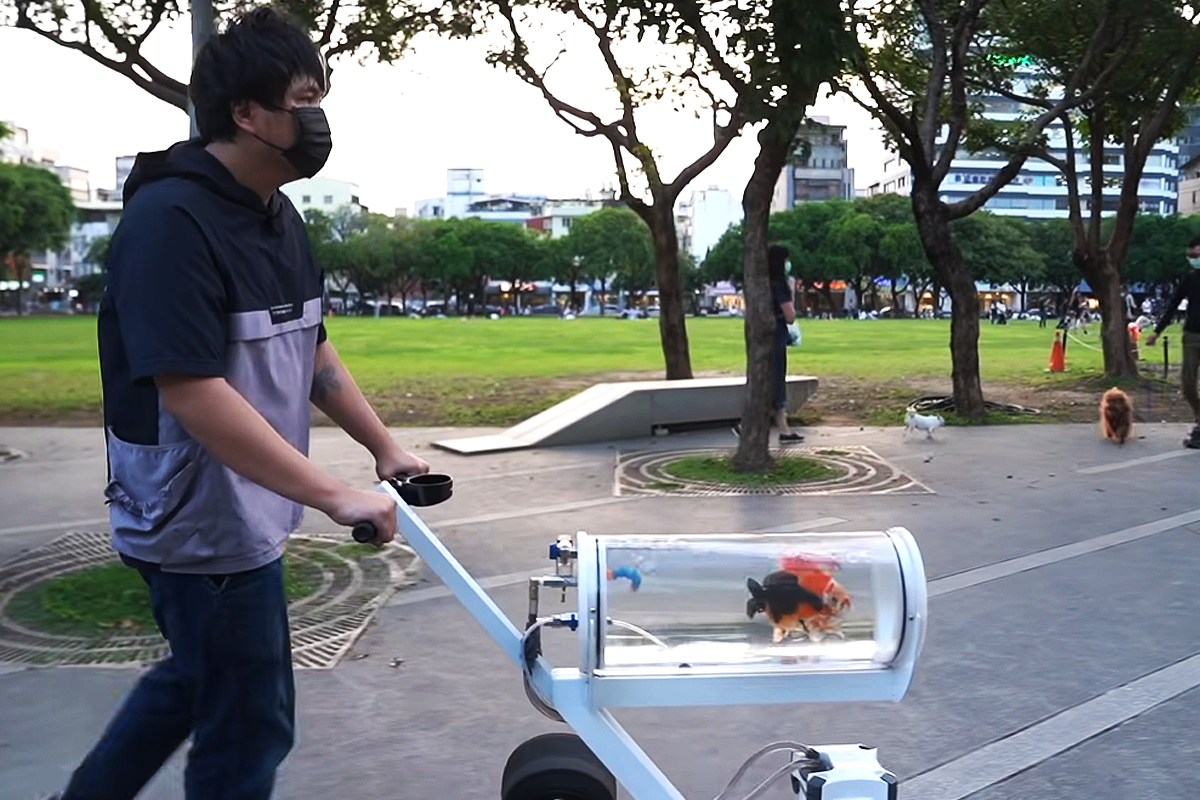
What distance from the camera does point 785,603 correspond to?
263 cm

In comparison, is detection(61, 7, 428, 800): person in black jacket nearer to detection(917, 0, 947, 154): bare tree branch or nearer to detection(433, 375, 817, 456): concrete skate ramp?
detection(433, 375, 817, 456): concrete skate ramp

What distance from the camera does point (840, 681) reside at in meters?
2.43

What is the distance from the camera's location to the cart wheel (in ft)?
9.00

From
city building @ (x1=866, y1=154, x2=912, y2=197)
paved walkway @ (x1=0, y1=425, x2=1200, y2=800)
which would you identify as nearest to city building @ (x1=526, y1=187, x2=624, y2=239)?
city building @ (x1=866, y1=154, x2=912, y2=197)

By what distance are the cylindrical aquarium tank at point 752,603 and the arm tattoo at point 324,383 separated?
77 cm

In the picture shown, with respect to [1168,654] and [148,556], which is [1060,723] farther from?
[148,556]

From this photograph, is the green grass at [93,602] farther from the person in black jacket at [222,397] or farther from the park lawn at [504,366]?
the park lawn at [504,366]

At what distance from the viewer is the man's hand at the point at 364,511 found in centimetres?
215

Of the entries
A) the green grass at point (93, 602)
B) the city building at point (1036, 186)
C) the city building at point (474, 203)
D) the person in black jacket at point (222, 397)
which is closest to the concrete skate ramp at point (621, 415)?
the green grass at point (93, 602)

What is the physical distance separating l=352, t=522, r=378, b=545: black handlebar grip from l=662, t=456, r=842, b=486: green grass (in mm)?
6720

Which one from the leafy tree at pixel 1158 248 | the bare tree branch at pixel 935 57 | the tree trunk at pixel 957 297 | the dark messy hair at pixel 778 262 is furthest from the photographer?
the leafy tree at pixel 1158 248

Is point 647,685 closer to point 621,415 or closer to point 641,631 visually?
point 641,631

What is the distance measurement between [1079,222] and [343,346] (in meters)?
21.7

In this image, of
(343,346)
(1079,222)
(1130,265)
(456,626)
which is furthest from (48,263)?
(456,626)
